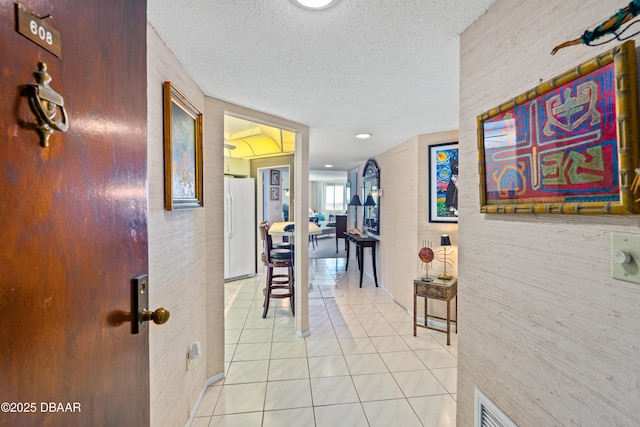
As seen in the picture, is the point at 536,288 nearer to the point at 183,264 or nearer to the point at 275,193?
the point at 183,264

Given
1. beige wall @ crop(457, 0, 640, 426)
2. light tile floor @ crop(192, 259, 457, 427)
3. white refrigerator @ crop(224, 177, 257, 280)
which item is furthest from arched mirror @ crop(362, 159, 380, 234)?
beige wall @ crop(457, 0, 640, 426)

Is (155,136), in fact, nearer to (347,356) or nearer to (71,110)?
(71,110)

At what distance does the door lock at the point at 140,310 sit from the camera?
0.78 m

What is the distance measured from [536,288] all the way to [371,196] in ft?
13.2

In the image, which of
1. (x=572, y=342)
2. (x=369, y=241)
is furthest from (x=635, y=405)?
(x=369, y=241)

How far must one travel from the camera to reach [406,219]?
3561 millimetres

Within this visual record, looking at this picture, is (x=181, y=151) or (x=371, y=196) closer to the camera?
(x=181, y=151)

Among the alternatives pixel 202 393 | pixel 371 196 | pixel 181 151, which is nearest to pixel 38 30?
pixel 181 151

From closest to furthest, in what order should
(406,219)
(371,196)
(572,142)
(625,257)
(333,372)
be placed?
1. (625,257)
2. (572,142)
3. (333,372)
4. (406,219)
5. (371,196)

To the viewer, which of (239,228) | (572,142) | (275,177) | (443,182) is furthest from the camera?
(275,177)

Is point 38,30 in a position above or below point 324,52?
below

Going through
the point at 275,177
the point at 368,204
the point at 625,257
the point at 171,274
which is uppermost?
the point at 275,177

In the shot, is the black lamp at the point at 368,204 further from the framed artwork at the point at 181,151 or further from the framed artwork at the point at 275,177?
the framed artwork at the point at 181,151

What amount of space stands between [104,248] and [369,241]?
4298 millimetres
